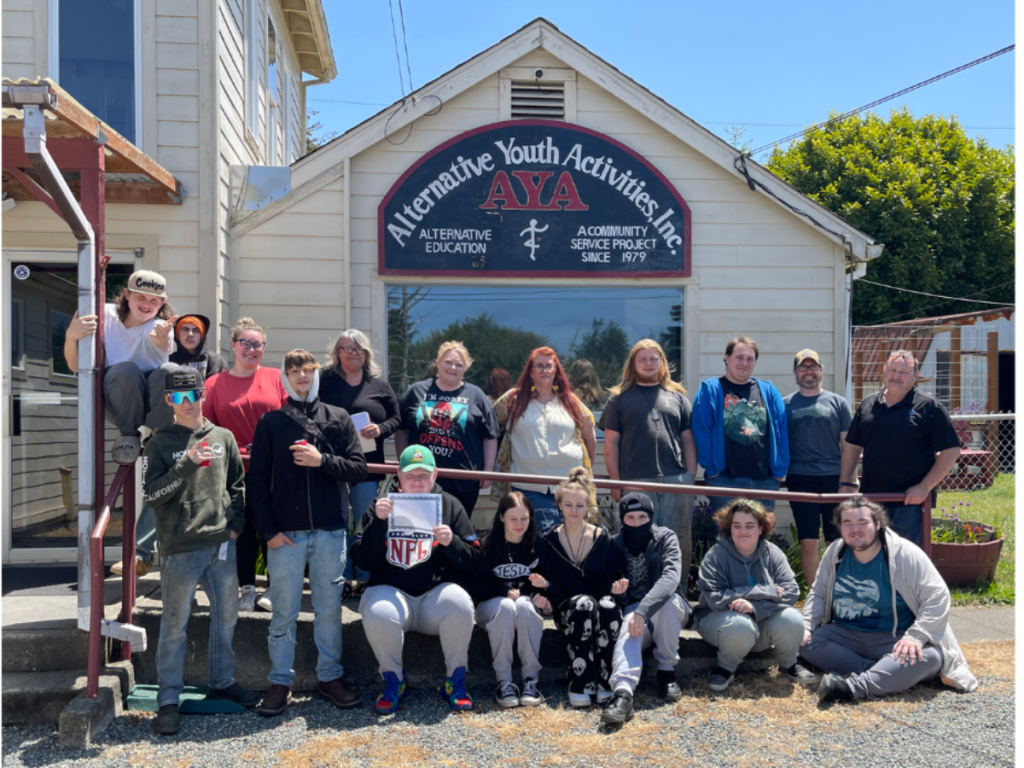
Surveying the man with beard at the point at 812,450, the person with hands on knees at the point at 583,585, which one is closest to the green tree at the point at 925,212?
the man with beard at the point at 812,450

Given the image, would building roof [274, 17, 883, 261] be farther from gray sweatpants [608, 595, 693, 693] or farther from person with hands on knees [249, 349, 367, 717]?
gray sweatpants [608, 595, 693, 693]

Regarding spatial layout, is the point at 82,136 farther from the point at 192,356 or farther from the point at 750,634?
the point at 750,634

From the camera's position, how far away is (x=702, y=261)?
280 inches

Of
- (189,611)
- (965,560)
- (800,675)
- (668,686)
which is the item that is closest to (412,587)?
(189,611)

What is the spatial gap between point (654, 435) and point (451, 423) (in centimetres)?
133

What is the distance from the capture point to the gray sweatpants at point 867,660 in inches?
173

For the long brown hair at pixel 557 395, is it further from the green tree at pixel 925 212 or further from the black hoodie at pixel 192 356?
the green tree at pixel 925 212

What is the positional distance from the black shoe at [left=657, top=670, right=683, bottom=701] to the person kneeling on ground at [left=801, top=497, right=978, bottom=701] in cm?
76

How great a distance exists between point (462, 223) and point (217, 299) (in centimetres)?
206

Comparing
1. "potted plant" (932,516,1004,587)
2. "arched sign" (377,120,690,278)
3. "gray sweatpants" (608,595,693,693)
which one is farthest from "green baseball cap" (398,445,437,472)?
"potted plant" (932,516,1004,587)

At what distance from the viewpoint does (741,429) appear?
5465 mm

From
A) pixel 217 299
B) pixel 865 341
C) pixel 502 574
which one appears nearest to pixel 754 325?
pixel 502 574

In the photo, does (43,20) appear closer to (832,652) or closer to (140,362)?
(140,362)

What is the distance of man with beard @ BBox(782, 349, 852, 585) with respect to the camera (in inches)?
220
